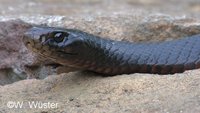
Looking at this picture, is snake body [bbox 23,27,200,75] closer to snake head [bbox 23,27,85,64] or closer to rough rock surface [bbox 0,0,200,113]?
snake head [bbox 23,27,85,64]

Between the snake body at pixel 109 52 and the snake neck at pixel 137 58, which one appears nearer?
the snake body at pixel 109 52

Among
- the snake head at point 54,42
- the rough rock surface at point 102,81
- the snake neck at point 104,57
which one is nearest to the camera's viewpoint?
the rough rock surface at point 102,81

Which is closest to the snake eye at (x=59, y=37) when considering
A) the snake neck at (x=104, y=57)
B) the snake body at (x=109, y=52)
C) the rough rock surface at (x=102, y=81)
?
the snake body at (x=109, y=52)

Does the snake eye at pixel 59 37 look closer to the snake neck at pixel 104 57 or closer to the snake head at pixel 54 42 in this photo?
the snake head at pixel 54 42

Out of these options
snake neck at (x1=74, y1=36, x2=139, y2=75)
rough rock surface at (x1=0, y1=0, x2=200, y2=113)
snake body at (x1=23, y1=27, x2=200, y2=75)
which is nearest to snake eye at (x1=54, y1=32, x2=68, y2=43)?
snake body at (x1=23, y1=27, x2=200, y2=75)

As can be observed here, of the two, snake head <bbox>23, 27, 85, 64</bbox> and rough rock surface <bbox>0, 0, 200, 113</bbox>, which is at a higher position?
snake head <bbox>23, 27, 85, 64</bbox>

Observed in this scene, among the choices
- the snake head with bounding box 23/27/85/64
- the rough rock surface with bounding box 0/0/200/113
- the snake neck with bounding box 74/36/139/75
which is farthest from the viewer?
the snake neck with bounding box 74/36/139/75

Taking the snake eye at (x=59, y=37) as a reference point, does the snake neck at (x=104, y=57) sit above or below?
below
